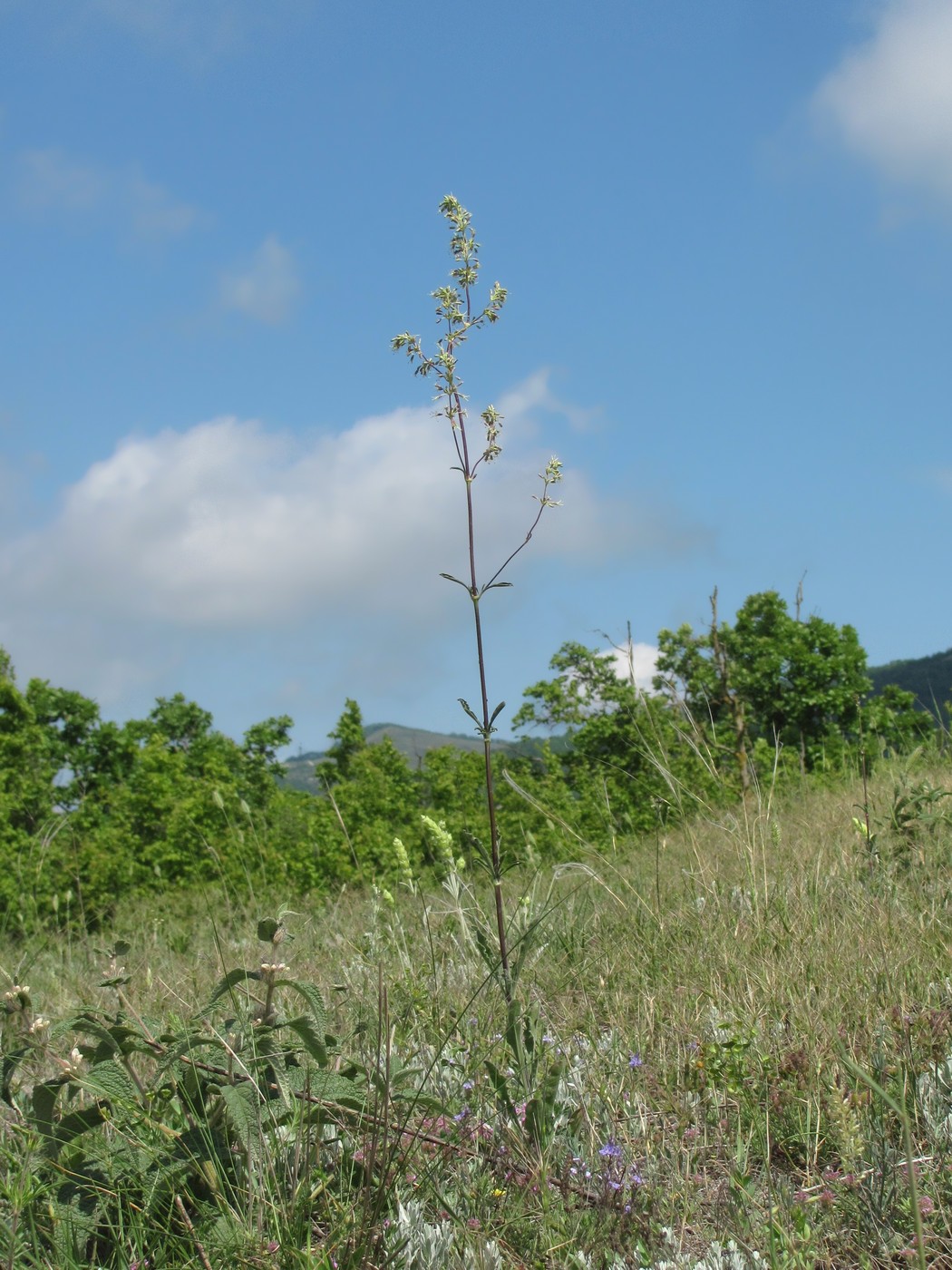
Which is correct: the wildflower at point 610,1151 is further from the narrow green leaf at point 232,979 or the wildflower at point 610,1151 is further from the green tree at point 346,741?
the green tree at point 346,741

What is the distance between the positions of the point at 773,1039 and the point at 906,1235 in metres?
0.67

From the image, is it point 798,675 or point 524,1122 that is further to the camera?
point 798,675

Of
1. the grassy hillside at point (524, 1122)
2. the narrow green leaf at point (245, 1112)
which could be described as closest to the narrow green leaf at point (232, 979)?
the grassy hillside at point (524, 1122)

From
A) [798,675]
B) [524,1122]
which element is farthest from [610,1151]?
[798,675]

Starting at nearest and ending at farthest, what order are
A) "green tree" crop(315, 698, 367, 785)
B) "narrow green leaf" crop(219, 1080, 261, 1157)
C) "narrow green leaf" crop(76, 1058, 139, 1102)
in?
1. "narrow green leaf" crop(219, 1080, 261, 1157)
2. "narrow green leaf" crop(76, 1058, 139, 1102)
3. "green tree" crop(315, 698, 367, 785)

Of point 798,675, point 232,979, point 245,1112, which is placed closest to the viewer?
point 245,1112

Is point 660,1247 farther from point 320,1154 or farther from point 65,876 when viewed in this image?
point 65,876

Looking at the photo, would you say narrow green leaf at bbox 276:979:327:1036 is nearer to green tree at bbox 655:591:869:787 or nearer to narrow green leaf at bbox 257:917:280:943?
narrow green leaf at bbox 257:917:280:943

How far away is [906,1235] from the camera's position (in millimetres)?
1905

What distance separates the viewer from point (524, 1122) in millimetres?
2172

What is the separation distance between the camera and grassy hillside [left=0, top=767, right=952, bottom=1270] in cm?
184

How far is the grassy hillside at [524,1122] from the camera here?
1840 millimetres

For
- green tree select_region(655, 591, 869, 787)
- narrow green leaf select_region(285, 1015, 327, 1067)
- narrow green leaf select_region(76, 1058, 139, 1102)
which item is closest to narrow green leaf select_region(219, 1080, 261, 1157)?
narrow green leaf select_region(285, 1015, 327, 1067)

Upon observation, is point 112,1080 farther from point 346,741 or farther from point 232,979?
point 346,741
